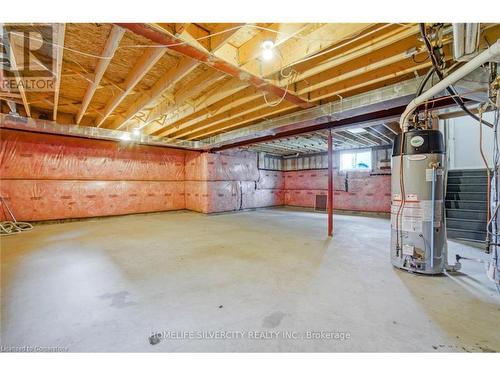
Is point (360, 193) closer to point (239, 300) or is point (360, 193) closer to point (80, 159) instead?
point (239, 300)

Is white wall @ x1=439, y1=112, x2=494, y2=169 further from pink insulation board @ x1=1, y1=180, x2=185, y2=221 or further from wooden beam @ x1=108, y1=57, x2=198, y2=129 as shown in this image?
pink insulation board @ x1=1, y1=180, x2=185, y2=221

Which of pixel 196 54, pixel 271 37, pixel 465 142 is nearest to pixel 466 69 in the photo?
pixel 271 37

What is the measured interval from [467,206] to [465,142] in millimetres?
2832

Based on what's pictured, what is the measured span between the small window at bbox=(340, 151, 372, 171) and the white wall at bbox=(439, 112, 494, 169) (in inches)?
85.5

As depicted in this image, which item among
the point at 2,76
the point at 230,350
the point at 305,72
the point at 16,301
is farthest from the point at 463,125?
the point at 2,76

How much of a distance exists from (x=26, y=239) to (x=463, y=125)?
402 inches

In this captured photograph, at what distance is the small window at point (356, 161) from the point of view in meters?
7.57

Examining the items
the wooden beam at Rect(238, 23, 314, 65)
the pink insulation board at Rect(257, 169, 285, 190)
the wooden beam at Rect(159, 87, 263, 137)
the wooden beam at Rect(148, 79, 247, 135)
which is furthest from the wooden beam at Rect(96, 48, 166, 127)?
the pink insulation board at Rect(257, 169, 285, 190)

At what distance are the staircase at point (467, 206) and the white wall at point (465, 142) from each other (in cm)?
115

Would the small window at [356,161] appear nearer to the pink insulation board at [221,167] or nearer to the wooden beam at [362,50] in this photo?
the pink insulation board at [221,167]

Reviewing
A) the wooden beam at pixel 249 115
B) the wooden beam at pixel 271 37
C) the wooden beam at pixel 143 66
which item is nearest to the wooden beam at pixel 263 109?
the wooden beam at pixel 249 115

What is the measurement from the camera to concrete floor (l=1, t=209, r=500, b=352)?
4.30 feet

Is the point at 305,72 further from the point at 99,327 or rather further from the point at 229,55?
the point at 99,327

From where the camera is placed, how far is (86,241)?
370cm
